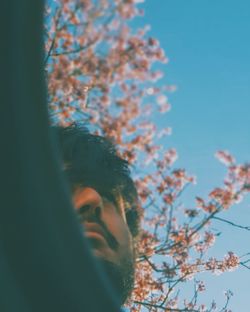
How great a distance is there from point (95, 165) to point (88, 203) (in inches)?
16.3

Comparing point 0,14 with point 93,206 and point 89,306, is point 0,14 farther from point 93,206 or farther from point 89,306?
point 93,206

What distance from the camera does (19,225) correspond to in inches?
20.5

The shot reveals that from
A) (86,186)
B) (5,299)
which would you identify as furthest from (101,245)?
(5,299)

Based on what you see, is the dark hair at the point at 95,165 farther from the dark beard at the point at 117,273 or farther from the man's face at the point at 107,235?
the dark beard at the point at 117,273

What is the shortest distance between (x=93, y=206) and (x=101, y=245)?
17 cm

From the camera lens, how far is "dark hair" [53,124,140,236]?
1708 mm

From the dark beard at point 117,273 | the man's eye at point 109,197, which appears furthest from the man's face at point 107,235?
the man's eye at point 109,197

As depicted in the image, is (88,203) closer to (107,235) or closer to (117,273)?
(107,235)

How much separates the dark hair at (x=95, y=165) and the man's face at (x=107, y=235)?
0.54 feet

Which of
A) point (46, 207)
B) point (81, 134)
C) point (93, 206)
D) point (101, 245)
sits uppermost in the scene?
point (81, 134)

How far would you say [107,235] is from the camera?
1.36m

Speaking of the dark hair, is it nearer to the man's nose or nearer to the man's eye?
the man's eye

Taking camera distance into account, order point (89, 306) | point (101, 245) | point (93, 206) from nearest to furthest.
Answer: point (89, 306)
point (101, 245)
point (93, 206)

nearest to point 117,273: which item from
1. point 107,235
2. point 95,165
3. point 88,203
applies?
point 107,235
